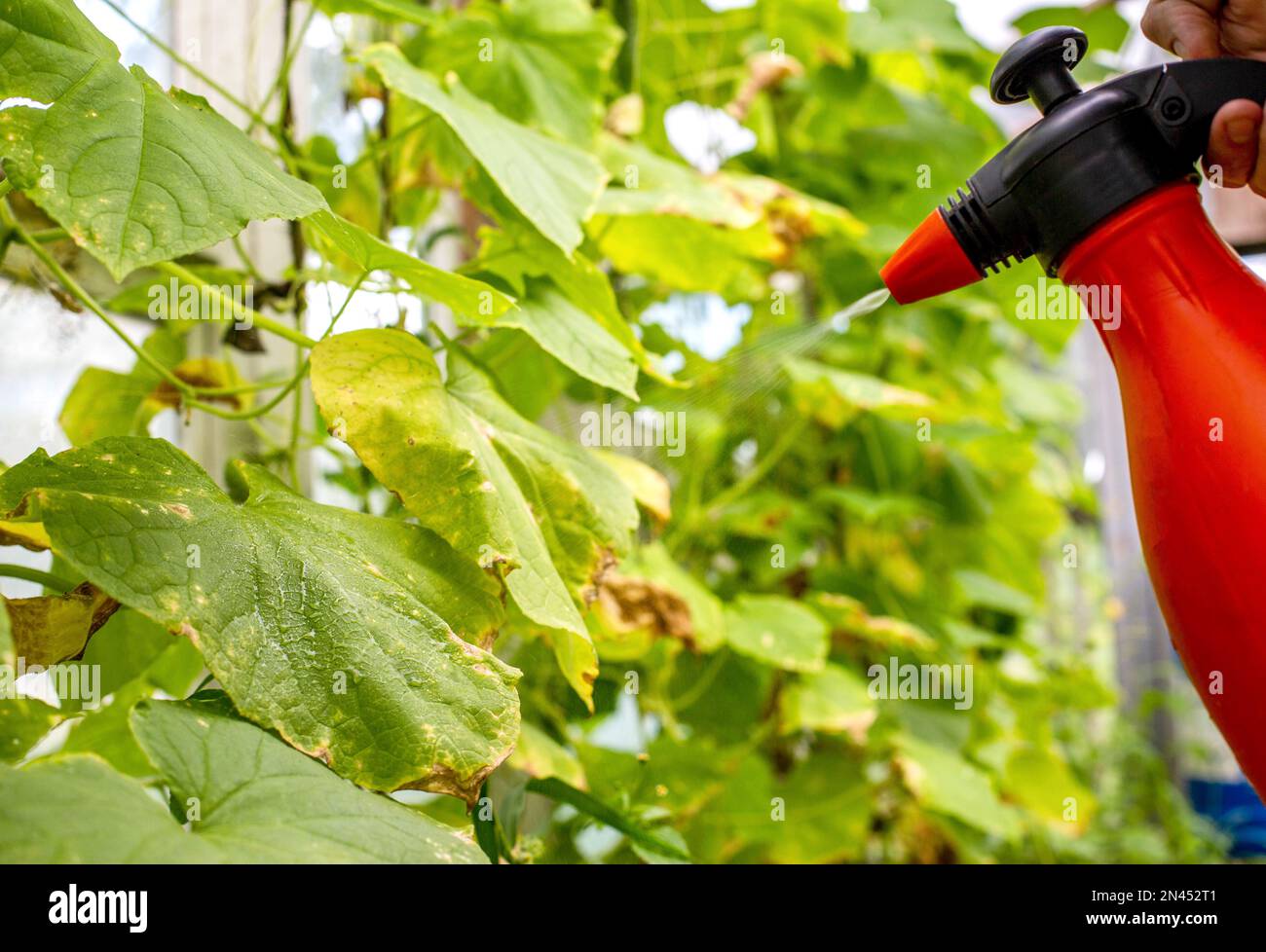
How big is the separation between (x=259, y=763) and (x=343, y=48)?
0.63 meters

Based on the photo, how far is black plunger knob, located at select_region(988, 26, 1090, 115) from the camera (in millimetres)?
358

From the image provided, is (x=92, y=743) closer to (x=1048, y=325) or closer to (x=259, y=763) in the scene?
(x=259, y=763)

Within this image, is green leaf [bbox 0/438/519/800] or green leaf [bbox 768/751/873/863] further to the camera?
green leaf [bbox 768/751/873/863]

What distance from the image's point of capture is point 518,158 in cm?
50

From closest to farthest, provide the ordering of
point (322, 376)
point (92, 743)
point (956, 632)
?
1. point (322, 376)
2. point (92, 743)
3. point (956, 632)

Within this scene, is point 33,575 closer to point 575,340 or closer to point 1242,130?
point 575,340

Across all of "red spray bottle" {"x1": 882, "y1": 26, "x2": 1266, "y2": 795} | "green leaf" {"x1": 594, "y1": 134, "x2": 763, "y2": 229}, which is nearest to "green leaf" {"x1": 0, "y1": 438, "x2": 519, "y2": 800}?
"red spray bottle" {"x1": 882, "y1": 26, "x2": 1266, "y2": 795}

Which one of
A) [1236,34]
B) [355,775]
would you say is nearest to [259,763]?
[355,775]

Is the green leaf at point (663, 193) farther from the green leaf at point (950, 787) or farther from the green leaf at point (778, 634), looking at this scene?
the green leaf at point (950, 787)

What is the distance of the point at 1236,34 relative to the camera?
0.42m

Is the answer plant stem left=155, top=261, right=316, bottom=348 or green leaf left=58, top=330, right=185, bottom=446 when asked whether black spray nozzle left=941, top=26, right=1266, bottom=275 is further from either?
green leaf left=58, top=330, right=185, bottom=446

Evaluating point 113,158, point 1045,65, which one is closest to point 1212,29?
point 1045,65

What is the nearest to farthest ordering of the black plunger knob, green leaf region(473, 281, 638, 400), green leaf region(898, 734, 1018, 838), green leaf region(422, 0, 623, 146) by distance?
the black plunger knob → green leaf region(473, 281, 638, 400) → green leaf region(422, 0, 623, 146) → green leaf region(898, 734, 1018, 838)

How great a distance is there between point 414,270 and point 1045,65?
254 mm
